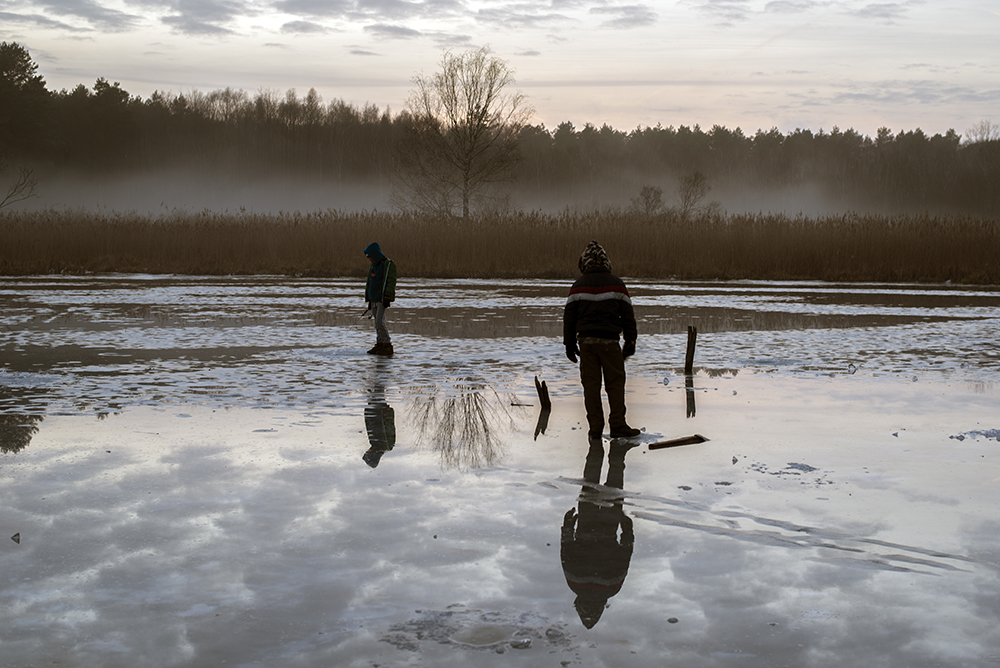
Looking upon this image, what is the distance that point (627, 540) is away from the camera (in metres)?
4.49

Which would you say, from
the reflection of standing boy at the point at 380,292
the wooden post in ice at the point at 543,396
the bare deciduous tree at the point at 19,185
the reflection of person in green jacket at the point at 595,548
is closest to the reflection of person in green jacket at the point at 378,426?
the wooden post in ice at the point at 543,396

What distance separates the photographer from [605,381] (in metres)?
7.09

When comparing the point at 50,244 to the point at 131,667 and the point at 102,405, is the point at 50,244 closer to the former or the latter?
the point at 102,405

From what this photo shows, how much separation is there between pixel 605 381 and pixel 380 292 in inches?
185

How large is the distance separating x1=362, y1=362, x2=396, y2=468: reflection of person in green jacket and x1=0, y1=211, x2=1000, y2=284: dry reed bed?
19915 millimetres

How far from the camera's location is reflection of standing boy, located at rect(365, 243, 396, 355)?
11.1 meters

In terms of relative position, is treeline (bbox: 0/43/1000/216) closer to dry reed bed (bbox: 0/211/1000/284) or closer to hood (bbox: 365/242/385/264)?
dry reed bed (bbox: 0/211/1000/284)

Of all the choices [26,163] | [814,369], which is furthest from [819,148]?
[814,369]

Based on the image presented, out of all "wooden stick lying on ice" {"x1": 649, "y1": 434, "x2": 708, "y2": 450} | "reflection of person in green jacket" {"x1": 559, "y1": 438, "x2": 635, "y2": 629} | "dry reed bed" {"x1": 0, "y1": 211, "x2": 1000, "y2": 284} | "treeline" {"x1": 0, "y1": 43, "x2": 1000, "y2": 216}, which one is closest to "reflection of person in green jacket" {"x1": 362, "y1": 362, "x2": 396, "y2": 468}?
"reflection of person in green jacket" {"x1": 559, "y1": 438, "x2": 635, "y2": 629}

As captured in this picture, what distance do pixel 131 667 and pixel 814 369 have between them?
27.4 feet

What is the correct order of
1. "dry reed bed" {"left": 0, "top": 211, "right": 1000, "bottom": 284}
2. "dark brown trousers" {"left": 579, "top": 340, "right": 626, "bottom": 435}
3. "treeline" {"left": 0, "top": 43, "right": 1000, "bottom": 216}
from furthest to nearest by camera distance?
"treeline" {"left": 0, "top": 43, "right": 1000, "bottom": 216}
"dry reed bed" {"left": 0, "top": 211, "right": 1000, "bottom": 284}
"dark brown trousers" {"left": 579, "top": 340, "right": 626, "bottom": 435}

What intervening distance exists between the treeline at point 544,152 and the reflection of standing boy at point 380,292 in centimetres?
6845

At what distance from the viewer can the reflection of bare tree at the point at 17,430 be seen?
21.1ft

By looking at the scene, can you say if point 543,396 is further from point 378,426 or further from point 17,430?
point 17,430
